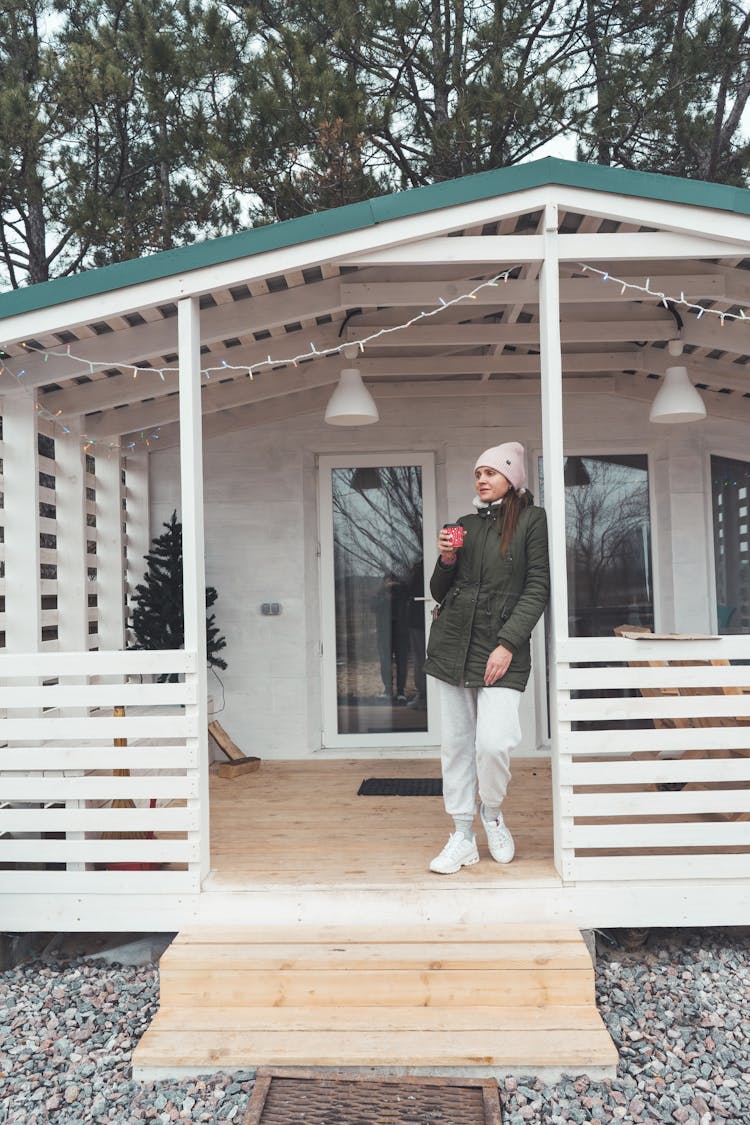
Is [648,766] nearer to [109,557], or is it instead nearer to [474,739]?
[474,739]

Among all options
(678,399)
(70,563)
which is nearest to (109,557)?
(70,563)

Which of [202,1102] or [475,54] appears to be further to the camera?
[475,54]

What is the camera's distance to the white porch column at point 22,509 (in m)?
4.05

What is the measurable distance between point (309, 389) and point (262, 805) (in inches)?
99.1

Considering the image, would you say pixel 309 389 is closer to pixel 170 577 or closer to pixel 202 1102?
pixel 170 577

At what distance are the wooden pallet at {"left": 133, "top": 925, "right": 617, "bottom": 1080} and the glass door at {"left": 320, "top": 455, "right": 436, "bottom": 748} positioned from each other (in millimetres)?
2601

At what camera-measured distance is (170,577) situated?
539 cm

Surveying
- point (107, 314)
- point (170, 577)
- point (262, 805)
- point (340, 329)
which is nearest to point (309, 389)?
point (340, 329)

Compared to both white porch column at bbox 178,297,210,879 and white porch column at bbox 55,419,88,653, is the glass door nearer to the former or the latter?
white porch column at bbox 55,419,88,653

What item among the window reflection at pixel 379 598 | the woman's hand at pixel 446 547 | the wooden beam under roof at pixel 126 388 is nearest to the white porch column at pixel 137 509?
the wooden beam under roof at pixel 126 388

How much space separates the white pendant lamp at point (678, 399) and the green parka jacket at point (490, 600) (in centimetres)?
156

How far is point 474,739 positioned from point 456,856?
0.44m

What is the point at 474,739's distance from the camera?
Result: 11.4 ft

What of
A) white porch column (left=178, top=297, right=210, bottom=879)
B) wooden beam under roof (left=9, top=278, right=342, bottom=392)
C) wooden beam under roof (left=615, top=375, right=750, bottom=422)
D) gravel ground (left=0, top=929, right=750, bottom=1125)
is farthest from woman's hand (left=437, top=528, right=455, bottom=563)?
wooden beam under roof (left=615, top=375, right=750, bottom=422)
